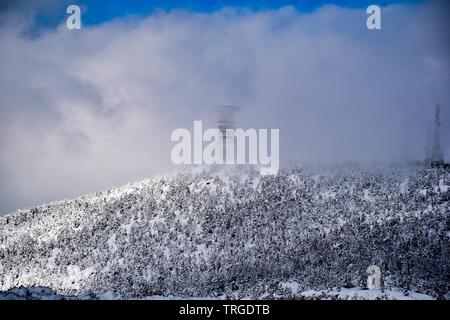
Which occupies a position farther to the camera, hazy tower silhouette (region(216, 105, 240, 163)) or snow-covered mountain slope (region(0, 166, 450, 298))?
hazy tower silhouette (region(216, 105, 240, 163))

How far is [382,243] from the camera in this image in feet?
159

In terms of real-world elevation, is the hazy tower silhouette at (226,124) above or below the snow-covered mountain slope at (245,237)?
above

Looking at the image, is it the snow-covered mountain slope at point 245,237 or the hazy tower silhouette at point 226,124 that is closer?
the snow-covered mountain slope at point 245,237

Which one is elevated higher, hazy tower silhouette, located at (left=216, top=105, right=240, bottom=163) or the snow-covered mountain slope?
hazy tower silhouette, located at (left=216, top=105, right=240, bottom=163)

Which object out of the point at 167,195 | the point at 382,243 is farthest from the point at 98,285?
the point at 382,243

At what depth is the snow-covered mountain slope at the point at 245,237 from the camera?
46500 mm

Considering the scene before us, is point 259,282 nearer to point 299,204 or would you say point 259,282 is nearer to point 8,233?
point 299,204

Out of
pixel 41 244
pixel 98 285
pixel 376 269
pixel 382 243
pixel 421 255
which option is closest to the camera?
pixel 376 269

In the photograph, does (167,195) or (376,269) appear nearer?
(376,269)

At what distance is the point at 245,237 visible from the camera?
56.2 m

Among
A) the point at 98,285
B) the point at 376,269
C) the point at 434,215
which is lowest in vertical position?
the point at 98,285

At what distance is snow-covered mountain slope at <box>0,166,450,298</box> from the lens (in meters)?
46.5

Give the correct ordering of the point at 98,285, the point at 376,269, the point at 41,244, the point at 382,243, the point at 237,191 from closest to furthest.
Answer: the point at 376,269 < the point at 382,243 < the point at 98,285 < the point at 237,191 < the point at 41,244
